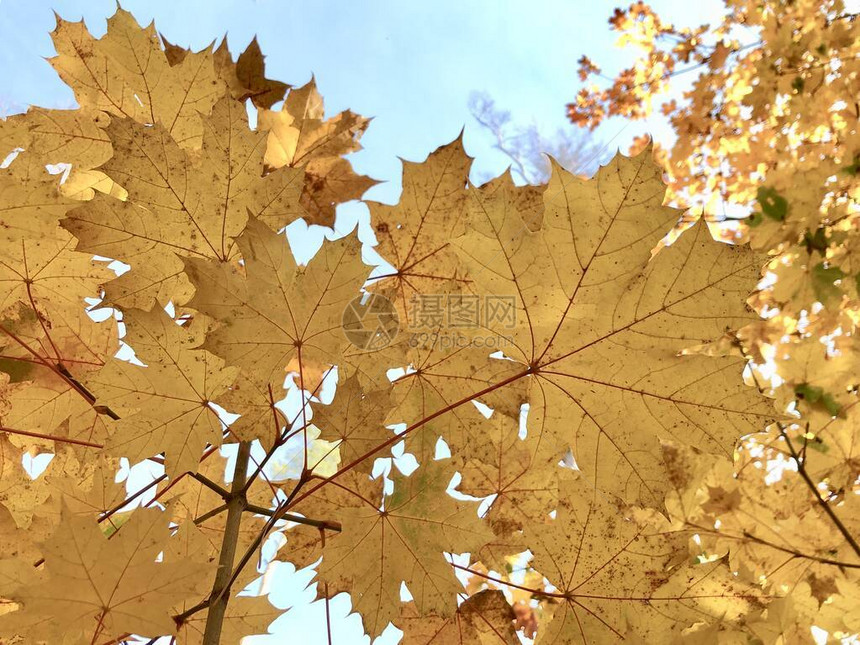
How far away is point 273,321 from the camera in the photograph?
1.72 ft

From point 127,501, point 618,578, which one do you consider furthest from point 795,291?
point 127,501

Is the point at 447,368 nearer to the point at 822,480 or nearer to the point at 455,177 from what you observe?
the point at 455,177

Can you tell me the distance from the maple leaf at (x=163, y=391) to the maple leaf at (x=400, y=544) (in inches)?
7.5

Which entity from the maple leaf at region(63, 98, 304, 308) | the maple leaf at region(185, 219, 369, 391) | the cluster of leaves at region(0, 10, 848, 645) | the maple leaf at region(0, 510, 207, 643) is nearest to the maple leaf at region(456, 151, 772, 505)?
the cluster of leaves at region(0, 10, 848, 645)

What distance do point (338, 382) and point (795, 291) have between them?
53.5 inches

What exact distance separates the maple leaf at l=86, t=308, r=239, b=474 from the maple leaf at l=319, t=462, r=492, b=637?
191 mm

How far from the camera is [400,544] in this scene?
638mm

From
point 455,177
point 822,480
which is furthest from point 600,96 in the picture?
point 455,177

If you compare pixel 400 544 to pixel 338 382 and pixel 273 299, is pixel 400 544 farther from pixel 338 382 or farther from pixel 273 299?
pixel 273 299

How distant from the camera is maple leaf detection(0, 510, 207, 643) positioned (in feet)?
1.53

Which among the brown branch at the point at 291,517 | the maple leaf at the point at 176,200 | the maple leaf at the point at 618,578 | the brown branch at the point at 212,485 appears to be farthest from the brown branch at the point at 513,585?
the maple leaf at the point at 176,200

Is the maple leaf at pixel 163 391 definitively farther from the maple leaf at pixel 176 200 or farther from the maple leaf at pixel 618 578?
the maple leaf at pixel 618 578

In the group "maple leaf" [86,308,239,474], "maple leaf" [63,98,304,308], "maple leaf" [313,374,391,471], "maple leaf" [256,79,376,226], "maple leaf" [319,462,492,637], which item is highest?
"maple leaf" [256,79,376,226]

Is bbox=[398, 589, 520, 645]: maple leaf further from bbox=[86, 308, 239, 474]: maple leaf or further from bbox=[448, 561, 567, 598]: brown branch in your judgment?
bbox=[86, 308, 239, 474]: maple leaf
